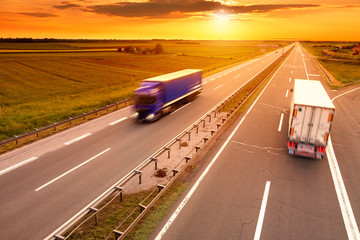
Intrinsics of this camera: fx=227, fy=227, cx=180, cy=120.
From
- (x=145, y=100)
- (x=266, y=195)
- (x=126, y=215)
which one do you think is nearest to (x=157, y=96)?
(x=145, y=100)

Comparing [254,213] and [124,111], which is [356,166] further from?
[124,111]

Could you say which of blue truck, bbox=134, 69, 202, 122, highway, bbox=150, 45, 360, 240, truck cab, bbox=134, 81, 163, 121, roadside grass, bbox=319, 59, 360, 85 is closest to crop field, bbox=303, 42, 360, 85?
roadside grass, bbox=319, 59, 360, 85

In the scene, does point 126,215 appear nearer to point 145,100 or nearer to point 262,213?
point 262,213

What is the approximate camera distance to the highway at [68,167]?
27.2 ft

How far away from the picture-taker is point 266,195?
916 cm

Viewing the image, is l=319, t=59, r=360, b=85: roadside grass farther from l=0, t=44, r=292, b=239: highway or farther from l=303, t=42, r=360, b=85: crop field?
l=0, t=44, r=292, b=239: highway

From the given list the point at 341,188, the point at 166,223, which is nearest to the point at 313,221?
the point at 341,188

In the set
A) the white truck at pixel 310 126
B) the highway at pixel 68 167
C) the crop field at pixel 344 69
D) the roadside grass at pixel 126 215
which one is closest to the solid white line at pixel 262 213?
the roadside grass at pixel 126 215

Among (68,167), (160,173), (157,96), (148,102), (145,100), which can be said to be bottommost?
(68,167)

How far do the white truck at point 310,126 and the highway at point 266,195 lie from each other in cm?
65

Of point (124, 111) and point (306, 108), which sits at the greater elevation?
point (306, 108)

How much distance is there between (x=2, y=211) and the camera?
8.53 m

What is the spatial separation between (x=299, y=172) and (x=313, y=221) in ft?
11.2

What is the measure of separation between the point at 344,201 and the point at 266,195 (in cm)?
301
